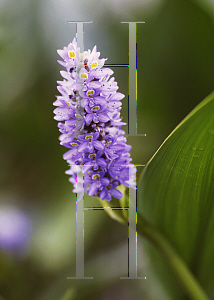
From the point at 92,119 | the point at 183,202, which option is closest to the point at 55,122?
the point at 92,119

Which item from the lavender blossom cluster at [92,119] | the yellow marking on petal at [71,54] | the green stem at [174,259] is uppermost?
the yellow marking on petal at [71,54]

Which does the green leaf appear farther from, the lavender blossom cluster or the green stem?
the lavender blossom cluster

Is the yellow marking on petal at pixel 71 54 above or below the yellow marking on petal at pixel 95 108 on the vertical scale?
above

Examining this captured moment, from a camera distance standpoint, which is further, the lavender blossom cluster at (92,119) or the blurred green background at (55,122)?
the blurred green background at (55,122)

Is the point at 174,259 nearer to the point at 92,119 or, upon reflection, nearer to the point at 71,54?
the point at 92,119

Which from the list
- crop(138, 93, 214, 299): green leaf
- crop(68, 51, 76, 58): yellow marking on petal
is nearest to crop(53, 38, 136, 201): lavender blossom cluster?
crop(68, 51, 76, 58): yellow marking on petal

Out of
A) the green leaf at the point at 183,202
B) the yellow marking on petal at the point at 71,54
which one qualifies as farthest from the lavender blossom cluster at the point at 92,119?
the green leaf at the point at 183,202

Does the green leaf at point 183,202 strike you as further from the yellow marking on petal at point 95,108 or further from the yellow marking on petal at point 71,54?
the yellow marking on petal at point 71,54
